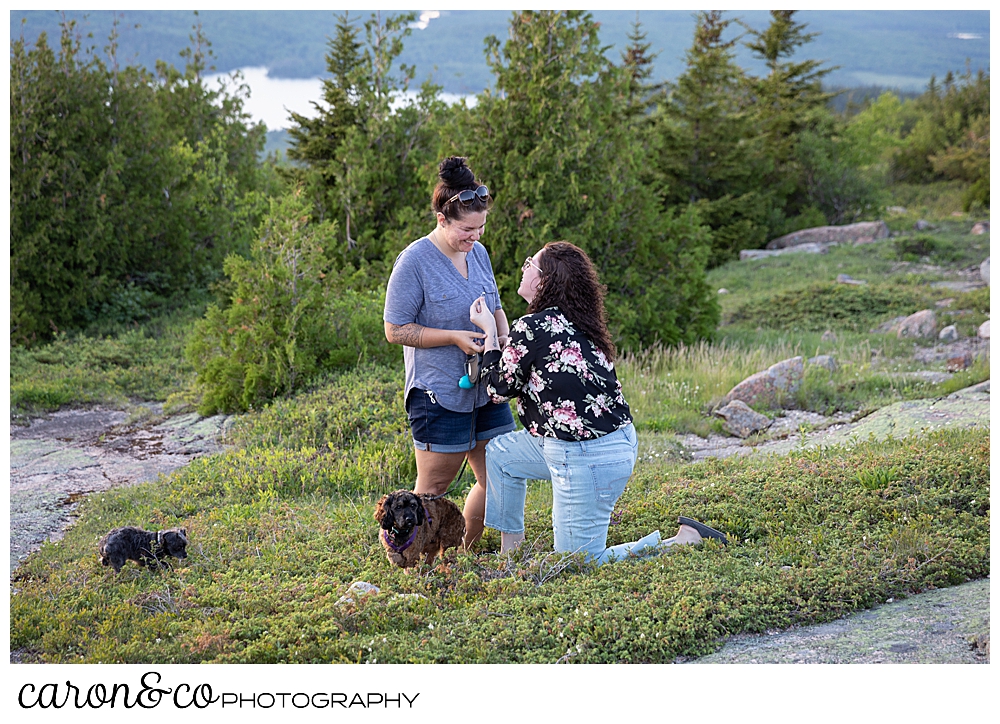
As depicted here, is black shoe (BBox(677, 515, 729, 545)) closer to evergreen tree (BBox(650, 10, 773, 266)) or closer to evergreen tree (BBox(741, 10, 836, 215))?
evergreen tree (BBox(650, 10, 773, 266))

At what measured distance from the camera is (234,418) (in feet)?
26.5

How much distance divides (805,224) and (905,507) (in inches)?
759

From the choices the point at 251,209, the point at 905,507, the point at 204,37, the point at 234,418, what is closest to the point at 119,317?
the point at 251,209

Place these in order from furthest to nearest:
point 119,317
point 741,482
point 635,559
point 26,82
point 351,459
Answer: point 119,317 < point 26,82 < point 351,459 < point 741,482 < point 635,559

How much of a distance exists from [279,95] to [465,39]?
10.6 meters

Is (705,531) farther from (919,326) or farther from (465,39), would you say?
(465,39)

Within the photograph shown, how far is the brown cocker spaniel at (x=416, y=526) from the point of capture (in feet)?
13.9

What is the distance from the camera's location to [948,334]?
11.3 m

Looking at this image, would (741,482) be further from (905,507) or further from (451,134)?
(451,134)

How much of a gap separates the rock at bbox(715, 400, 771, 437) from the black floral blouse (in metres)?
3.72

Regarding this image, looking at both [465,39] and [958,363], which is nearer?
[958,363]

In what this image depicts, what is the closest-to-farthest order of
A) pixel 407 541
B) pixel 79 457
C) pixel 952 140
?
pixel 407 541 < pixel 79 457 < pixel 952 140

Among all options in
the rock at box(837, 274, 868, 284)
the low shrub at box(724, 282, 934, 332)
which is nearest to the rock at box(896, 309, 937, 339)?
the low shrub at box(724, 282, 934, 332)

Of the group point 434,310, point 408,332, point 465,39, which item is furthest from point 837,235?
point 408,332
